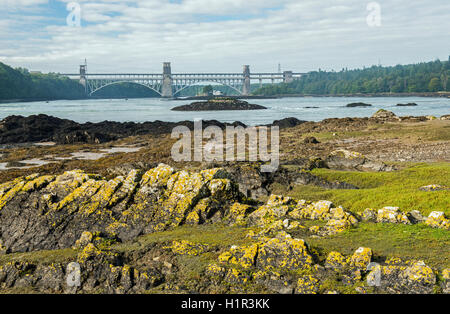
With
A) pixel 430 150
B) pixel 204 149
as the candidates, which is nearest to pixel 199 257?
pixel 430 150

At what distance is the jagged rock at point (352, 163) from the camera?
2064 cm

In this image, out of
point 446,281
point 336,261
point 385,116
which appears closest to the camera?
point 446,281

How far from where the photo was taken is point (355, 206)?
13.8m

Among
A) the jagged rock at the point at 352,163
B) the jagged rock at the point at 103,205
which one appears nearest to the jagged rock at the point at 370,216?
the jagged rock at the point at 103,205

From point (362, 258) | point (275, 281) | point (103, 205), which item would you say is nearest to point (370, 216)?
point (362, 258)

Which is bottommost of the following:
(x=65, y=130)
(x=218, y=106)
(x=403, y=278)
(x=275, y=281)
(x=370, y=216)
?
(x=275, y=281)

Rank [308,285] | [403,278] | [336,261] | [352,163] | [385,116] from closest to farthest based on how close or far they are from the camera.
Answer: [403,278] → [308,285] → [336,261] → [352,163] → [385,116]

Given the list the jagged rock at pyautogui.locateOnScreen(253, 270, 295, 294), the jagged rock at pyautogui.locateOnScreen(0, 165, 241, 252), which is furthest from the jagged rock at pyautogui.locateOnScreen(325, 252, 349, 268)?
the jagged rock at pyautogui.locateOnScreen(0, 165, 241, 252)

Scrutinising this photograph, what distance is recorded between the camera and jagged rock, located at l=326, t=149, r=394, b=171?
2064cm

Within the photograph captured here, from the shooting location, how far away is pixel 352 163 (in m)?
21.5

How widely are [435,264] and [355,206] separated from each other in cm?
598

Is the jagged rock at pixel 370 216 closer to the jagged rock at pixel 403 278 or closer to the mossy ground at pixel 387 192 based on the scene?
the mossy ground at pixel 387 192

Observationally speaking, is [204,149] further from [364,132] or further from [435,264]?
[435,264]

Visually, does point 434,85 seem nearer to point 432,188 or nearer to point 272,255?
point 432,188
